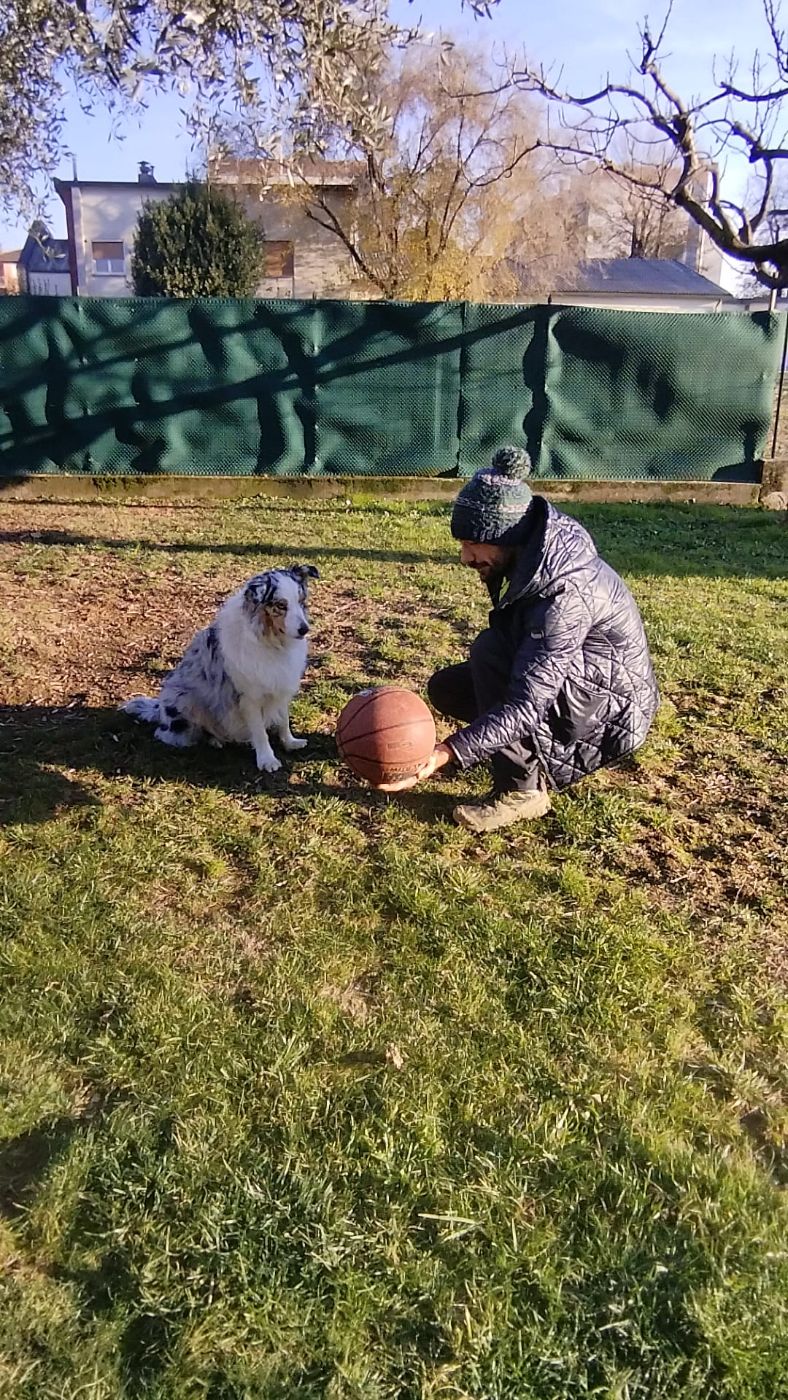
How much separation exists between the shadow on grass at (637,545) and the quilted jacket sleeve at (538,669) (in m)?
5.27

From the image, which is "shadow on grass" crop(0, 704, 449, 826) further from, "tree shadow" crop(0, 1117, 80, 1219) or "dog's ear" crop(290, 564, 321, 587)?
"tree shadow" crop(0, 1117, 80, 1219)

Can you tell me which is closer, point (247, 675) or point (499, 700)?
point (499, 700)

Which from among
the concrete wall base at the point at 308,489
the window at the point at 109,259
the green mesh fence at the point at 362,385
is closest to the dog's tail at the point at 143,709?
the concrete wall base at the point at 308,489

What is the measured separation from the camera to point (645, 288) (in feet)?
160

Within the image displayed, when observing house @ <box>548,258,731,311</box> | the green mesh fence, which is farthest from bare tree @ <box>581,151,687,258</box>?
the green mesh fence

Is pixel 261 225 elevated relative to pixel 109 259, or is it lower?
lower

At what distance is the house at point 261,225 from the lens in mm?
30925

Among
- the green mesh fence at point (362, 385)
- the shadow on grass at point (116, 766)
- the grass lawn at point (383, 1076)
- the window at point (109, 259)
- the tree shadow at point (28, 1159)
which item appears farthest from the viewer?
the window at point (109, 259)

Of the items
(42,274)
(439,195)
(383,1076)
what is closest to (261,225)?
(439,195)

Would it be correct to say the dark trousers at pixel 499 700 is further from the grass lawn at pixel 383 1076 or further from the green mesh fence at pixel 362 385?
the green mesh fence at pixel 362 385

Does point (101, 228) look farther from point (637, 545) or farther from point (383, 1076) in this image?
point (383, 1076)

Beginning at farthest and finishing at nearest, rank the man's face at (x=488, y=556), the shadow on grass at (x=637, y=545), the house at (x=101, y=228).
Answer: the house at (x=101, y=228), the shadow on grass at (x=637, y=545), the man's face at (x=488, y=556)

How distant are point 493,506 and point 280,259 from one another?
1599 inches

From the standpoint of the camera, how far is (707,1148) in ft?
8.51
